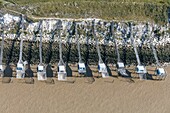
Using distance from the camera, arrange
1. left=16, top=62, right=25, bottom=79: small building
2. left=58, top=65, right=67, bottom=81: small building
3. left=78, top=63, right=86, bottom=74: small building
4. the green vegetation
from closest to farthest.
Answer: left=16, top=62, right=25, bottom=79: small building < left=58, top=65, right=67, bottom=81: small building < left=78, top=63, right=86, bottom=74: small building < the green vegetation

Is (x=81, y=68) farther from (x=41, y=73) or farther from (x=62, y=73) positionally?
(x=41, y=73)

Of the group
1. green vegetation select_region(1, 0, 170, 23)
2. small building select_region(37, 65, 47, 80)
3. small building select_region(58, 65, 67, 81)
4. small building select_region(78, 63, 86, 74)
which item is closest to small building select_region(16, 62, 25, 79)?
small building select_region(37, 65, 47, 80)

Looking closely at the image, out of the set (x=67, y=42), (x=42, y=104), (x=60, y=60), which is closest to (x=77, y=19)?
(x=67, y=42)

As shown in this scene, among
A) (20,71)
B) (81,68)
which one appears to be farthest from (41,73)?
(81,68)

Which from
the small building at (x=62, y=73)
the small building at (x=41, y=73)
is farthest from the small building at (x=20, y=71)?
the small building at (x=62, y=73)

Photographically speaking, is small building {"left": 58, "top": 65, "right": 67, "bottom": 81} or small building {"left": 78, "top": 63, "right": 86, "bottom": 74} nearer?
small building {"left": 58, "top": 65, "right": 67, "bottom": 81}

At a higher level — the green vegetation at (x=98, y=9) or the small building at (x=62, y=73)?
the green vegetation at (x=98, y=9)

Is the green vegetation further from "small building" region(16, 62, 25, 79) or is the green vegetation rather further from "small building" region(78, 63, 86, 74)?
"small building" region(16, 62, 25, 79)

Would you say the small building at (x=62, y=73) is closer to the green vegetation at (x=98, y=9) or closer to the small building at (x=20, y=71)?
the small building at (x=20, y=71)

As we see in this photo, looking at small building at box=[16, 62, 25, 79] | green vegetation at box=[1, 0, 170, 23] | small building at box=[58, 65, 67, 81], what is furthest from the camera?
green vegetation at box=[1, 0, 170, 23]
